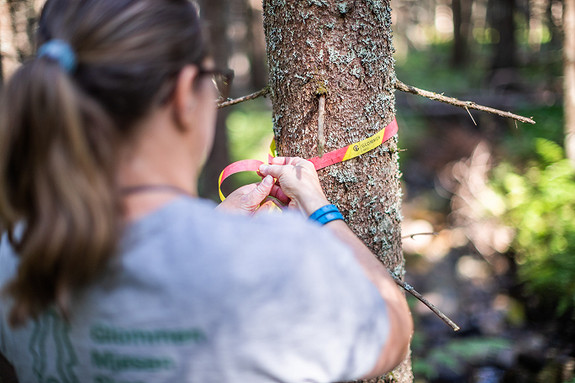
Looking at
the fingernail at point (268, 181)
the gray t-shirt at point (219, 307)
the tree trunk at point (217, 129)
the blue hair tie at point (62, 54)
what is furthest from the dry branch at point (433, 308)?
the tree trunk at point (217, 129)

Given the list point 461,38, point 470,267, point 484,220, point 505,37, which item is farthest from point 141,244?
point 461,38

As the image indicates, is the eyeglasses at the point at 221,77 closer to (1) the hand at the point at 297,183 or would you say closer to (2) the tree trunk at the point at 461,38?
(1) the hand at the point at 297,183

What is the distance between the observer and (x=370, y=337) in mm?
1084

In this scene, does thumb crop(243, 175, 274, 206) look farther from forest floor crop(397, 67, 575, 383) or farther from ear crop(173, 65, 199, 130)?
forest floor crop(397, 67, 575, 383)

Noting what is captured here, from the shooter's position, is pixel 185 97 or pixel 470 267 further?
pixel 470 267

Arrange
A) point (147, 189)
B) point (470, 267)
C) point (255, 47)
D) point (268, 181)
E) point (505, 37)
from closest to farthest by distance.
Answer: point (147, 189)
point (268, 181)
point (470, 267)
point (505, 37)
point (255, 47)

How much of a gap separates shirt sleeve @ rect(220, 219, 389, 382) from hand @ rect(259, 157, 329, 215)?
442mm

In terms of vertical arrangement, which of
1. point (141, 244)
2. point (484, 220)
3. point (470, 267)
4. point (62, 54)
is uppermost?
point (62, 54)

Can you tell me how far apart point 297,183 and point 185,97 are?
0.63 meters

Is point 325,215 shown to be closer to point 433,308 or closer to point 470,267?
point 433,308

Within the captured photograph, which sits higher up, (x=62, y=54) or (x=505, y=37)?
(x=62, y=54)

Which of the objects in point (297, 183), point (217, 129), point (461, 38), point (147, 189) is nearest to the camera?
point (147, 189)

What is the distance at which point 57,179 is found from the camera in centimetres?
93

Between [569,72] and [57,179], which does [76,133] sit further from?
[569,72]
